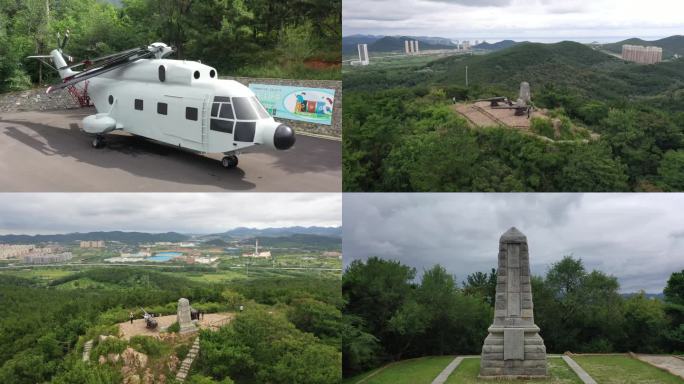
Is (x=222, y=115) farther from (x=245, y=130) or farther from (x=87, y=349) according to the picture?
(x=87, y=349)

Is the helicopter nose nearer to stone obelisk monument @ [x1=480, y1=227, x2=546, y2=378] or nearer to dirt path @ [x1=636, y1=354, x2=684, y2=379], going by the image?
stone obelisk monument @ [x1=480, y1=227, x2=546, y2=378]

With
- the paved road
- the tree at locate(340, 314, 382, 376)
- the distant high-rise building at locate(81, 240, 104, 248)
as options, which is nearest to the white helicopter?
the paved road

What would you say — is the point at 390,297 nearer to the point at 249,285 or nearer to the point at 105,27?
the point at 249,285

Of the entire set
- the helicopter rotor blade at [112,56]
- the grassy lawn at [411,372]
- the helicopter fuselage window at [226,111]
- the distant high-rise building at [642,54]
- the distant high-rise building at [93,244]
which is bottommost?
the grassy lawn at [411,372]

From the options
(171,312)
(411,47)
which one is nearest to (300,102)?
(411,47)

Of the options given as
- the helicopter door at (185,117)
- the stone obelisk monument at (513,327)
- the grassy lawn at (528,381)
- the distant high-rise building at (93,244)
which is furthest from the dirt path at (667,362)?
the distant high-rise building at (93,244)

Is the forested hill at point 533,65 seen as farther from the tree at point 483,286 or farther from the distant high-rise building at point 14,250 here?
the distant high-rise building at point 14,250
